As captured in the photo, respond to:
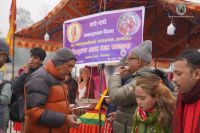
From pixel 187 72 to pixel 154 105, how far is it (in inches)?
16.8

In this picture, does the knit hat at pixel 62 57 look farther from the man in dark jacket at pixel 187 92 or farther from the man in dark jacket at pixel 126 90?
the man in dark jacket at pixel 187 92

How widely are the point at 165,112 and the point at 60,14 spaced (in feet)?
19.9

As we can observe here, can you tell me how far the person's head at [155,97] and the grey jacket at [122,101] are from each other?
385 mm

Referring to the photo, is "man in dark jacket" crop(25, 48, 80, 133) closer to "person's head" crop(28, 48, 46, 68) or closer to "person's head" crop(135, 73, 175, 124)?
"person's head" crop(135, 73, 175, 124)

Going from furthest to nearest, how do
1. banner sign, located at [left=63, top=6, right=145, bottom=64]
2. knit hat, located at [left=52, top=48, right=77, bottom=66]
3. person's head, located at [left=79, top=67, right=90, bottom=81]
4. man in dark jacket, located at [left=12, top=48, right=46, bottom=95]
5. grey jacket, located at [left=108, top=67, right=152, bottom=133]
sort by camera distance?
1. person's head, located at [left=79, top=67, right=90, bottom=81]
2. banner sign, located at [left=63, top=6, right=145, bottom=64]
3. man in dark jacket, located at [left=12, top=48, right=46, bottom=95]
4. knit hat, located at [left=52, top=48, right=77, bottom=66]
5. grey jacket, located at [left=108, top=67, right=152, bottom=133]

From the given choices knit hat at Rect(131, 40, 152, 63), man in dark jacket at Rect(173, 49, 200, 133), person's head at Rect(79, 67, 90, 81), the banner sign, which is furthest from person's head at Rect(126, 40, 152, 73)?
person's head at Rect(79, 67, 90, 81)

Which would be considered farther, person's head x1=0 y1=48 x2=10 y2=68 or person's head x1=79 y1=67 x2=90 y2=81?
person's head x1=79 y1=67 x2=90 y2=81

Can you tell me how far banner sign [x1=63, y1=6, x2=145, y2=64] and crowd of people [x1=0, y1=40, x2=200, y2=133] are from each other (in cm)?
112

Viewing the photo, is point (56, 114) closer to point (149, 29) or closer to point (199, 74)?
point (199, 74)

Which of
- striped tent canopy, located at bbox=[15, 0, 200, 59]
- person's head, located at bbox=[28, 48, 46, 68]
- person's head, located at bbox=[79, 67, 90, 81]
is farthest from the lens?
person's head, located at bbox=[79, 67, 90, 81]

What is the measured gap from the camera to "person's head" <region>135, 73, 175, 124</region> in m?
2.68

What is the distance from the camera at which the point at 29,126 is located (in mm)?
3553

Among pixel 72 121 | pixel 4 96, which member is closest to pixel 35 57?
pixel 4 96

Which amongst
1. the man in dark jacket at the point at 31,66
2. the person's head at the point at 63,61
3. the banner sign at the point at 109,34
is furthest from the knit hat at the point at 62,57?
the banner sign at the point at 109,34
